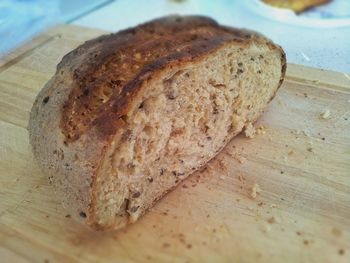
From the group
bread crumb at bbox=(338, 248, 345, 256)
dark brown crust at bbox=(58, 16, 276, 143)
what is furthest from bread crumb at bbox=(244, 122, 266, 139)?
bread crumb at bbox=(338, 248, 345, 256)

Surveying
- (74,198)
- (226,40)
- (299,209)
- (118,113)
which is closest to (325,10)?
(226,40)

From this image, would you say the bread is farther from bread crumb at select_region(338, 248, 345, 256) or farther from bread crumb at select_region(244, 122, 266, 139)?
bread crumb at select_region(338, 248, 345, 256)

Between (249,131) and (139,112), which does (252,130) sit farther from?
(139,112)

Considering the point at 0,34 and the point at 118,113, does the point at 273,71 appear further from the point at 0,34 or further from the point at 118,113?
the point at 0,34

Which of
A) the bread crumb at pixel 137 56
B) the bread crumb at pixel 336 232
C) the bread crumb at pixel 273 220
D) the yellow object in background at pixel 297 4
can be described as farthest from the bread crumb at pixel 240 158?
the yellow object in background at pixel 297 4

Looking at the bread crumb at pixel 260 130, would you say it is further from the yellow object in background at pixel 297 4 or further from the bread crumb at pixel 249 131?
the yellow object in background at pixel 297 4

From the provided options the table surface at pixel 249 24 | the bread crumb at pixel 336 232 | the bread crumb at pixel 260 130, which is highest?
the table surface at pixel 249 24

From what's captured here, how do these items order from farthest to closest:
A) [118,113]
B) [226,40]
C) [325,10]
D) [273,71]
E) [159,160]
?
[325,10] → [273,71] → [226,40] → [159,160] → [118,113]

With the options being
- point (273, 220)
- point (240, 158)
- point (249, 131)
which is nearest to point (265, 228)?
point (273, 220)
